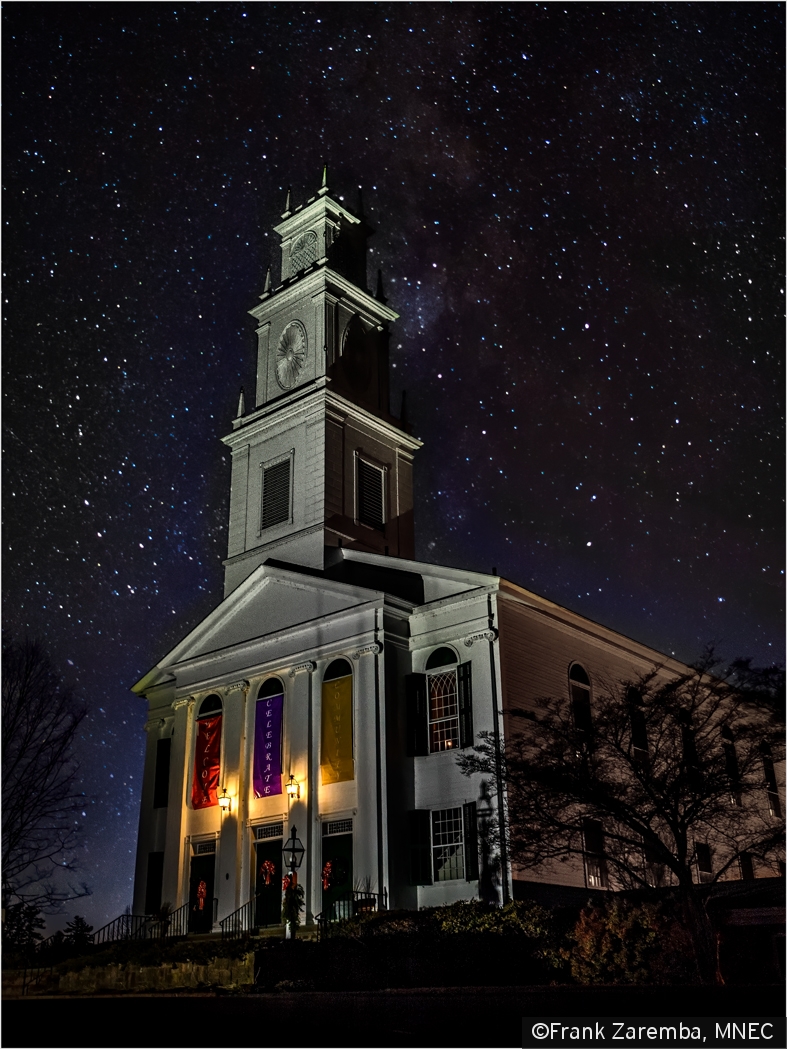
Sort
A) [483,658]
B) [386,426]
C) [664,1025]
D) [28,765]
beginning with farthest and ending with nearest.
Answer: [386,426] < [28,765] < [483,658] < [664,1025]

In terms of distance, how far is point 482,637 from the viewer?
2952cm

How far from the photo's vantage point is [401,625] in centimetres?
3123

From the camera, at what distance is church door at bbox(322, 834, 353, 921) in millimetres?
28323

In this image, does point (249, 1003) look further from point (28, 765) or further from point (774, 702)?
point (28, 765)

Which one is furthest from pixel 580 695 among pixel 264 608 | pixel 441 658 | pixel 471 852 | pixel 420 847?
pixel 264 608

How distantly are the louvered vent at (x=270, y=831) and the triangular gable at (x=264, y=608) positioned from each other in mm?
6014

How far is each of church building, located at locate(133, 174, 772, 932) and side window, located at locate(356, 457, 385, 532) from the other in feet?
0.28

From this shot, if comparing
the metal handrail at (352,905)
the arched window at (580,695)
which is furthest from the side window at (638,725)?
the metal handrail at (352,905)

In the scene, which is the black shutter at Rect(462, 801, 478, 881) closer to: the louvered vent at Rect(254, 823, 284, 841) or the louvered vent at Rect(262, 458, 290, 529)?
the louvered vent at Rect(254, 823, 284, 841)

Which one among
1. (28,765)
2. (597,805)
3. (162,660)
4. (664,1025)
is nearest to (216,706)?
(162,660)

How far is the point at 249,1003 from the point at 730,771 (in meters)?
11.5

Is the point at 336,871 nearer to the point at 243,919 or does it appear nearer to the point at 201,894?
the point at 243,919

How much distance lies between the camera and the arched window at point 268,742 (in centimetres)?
3166

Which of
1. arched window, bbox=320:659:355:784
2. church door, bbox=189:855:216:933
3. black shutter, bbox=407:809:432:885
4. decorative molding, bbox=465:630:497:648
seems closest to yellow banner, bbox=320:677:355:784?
arched window, bbox=320:659:355:784
